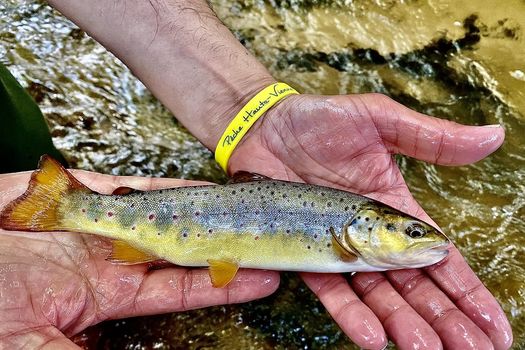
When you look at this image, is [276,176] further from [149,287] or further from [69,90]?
[69,90]

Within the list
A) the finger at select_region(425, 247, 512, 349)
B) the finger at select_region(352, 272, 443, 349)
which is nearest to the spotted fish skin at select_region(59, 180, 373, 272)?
the finger at select_region(352, 272, 443, 349)

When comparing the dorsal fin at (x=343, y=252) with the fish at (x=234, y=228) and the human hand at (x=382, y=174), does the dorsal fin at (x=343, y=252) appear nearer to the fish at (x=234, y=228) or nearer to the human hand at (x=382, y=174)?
the fish at (x=234, y=228)

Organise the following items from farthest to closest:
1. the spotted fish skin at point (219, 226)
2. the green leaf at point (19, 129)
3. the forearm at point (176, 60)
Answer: the forearm at point (176, 60) → the green leaf at point (19, 129) → the spotted fish skin at point (219, 226)

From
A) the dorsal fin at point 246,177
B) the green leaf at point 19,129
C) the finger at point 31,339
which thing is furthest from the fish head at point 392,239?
the green leaf at point 19,129

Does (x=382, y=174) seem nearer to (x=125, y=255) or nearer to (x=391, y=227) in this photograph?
(x=391, y=227)

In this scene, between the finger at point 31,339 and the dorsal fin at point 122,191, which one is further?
the dorsal fin at point 122,191

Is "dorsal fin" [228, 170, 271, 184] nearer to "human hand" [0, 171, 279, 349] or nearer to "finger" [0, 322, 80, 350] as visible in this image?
"human hand" [0, 171, 279, 349]

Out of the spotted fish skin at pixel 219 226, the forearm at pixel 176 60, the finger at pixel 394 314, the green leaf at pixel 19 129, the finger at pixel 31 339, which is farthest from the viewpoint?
Answer: the forearm at pixel 176 60
